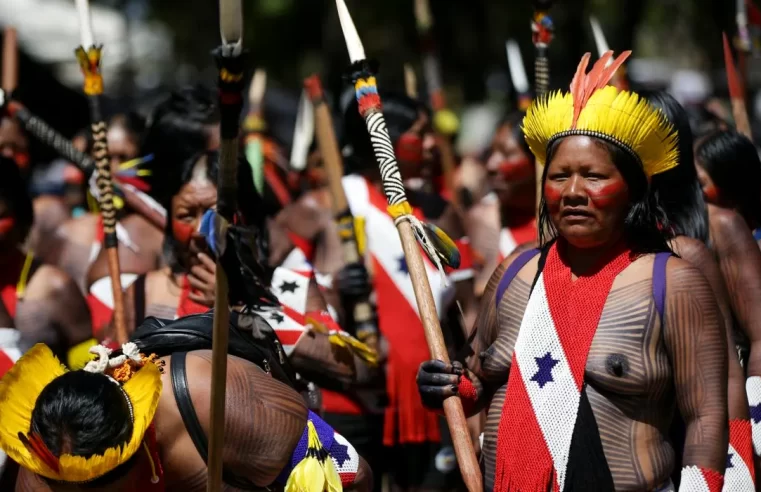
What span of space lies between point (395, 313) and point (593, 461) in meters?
3.14

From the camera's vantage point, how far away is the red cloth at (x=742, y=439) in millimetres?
4133

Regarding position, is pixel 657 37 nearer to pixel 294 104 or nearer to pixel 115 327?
pixel 294 104

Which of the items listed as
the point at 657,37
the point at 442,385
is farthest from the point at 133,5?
the point at 442,385

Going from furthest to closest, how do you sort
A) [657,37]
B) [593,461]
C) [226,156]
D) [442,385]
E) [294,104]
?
[657,37]
[294,104]
[442,385]
[593,461]
[226,156]

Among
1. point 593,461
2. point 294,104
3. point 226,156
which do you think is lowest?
point 593,461

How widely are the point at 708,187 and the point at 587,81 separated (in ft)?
6.10

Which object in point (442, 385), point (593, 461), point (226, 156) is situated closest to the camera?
A: point (226, 156)

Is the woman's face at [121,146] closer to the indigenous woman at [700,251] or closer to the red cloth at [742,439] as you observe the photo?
the indigenous woman at [700,251]

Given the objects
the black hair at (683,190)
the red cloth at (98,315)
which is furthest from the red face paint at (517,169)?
the red cloth at (98,315)

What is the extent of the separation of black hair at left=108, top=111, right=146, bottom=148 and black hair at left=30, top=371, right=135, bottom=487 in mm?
5168

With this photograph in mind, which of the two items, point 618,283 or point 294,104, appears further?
point 294,104

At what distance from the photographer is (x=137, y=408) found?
3289 millimetres

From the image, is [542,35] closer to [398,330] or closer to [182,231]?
[182,231]

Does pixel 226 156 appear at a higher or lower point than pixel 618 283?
higher
